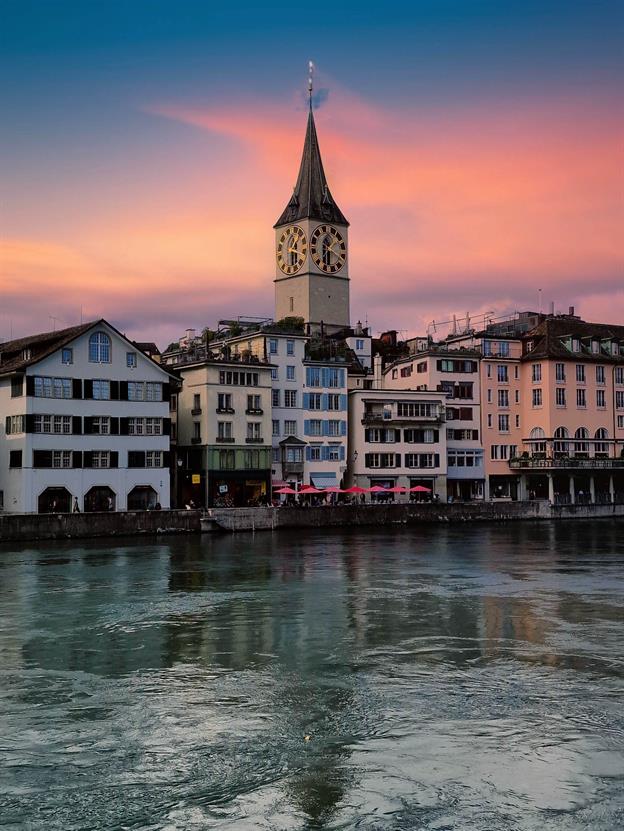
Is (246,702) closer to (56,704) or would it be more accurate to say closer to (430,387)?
(56,704)

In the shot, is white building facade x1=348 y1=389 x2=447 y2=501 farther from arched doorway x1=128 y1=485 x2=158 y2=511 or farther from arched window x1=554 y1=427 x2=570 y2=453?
arched doorway x1=128 y1=485 x2=158 y2=511

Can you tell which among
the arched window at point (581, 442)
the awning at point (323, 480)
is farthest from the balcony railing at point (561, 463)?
the awning at point (323, 480)

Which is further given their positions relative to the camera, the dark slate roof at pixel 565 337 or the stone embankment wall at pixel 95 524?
the dark slate roof at pixel 565 337

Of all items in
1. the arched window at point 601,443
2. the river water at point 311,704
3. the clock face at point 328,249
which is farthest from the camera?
the clock face at point 328,249

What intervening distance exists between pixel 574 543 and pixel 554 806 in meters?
54.7

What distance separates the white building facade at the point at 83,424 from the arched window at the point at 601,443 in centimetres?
4967

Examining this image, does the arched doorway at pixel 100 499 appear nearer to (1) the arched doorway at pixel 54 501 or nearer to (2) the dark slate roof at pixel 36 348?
(1) the arched doorway at pixel 54 501

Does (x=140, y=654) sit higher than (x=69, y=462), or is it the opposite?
(x=69, y=462)

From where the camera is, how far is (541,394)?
107062 mm

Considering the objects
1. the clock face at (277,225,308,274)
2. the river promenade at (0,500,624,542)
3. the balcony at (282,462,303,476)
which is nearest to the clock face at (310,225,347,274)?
the clock face at (277,225,308,274)

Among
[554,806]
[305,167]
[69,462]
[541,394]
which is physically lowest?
[554,806]

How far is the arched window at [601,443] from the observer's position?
109 metres

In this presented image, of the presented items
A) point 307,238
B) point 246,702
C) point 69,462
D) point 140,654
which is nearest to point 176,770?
point 246,702

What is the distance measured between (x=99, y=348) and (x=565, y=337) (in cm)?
5272
